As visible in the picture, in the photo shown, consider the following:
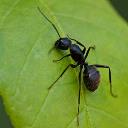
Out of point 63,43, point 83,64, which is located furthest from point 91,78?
point 63,43

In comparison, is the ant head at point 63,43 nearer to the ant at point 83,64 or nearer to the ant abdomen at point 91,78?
the ant at point 83,64

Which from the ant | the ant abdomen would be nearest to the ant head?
the ant

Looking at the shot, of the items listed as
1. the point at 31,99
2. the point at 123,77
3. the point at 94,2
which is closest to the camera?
the point at 31,99

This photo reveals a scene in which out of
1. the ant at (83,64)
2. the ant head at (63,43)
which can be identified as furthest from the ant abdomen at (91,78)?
the ant head at (63,43)

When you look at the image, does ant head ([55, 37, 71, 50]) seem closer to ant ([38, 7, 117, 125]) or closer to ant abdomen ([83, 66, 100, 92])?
ant ([38, 7, 117, 125])

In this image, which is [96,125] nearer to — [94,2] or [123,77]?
[123,77]

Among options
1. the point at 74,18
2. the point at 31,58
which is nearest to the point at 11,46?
the point at 31,58
